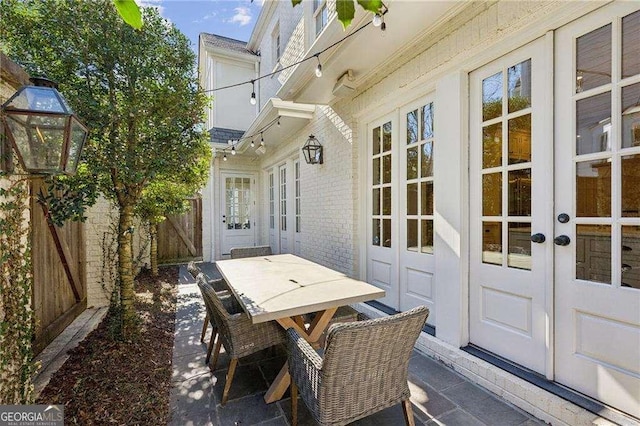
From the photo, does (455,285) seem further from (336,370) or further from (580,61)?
(580,61)

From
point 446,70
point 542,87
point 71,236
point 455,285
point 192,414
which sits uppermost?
point 446,70

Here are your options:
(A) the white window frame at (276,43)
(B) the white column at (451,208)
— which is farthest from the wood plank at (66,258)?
(A) the white window frame at (276,43)

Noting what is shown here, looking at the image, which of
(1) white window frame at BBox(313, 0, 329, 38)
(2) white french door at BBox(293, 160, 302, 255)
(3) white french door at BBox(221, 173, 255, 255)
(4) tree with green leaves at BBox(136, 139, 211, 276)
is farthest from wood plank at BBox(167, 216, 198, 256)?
(1) white window frame at BBox(313, 0, 329, 38)

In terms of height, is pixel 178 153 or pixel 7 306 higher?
pixel 178 153

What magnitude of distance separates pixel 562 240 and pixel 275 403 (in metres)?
2.16

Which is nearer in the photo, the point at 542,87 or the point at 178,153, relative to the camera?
the point at 542,87

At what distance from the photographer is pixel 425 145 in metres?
2.94

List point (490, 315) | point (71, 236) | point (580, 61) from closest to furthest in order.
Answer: point (580, 61)
point (490, 315)
point (71, 236)

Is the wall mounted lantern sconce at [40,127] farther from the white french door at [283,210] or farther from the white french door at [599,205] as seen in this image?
the white french door at [283,210]

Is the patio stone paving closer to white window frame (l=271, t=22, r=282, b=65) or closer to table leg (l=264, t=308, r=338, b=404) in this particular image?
table leg (l=264, t=308, r=338, b=404)

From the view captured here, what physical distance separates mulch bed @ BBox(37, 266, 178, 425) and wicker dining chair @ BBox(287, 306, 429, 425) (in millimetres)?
1104

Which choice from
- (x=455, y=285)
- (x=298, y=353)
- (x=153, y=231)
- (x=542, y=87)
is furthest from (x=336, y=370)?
(x=153, y=231)

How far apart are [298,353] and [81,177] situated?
7.65ft

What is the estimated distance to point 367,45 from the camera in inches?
109
